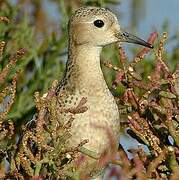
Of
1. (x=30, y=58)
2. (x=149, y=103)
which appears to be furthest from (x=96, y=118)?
(x=30, y=58)

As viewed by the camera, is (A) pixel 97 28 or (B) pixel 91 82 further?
(A) pixel 97 28

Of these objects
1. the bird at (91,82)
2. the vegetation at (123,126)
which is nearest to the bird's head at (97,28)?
the bird at (91,82)

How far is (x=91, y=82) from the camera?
3289 mm

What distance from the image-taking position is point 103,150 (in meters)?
3.08

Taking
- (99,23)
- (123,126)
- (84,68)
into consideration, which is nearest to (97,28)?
(99,23)

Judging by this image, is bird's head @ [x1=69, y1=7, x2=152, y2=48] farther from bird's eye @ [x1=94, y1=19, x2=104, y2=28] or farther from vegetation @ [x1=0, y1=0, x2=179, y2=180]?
vegetation @ [x1=0, y1=0, x2=179, y2=180]

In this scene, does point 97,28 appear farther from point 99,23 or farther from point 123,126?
point 123,126

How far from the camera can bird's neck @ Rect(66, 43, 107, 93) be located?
3275mm

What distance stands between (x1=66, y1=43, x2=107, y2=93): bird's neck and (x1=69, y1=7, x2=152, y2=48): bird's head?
0.11ft

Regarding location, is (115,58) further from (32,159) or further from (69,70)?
(32,159)

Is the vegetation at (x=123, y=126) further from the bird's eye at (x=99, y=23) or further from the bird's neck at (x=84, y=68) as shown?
the bird's eye at (x=99, y=23)

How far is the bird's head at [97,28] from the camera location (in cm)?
344

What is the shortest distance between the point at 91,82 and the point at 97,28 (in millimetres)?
279

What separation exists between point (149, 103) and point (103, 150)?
0.57 metres
